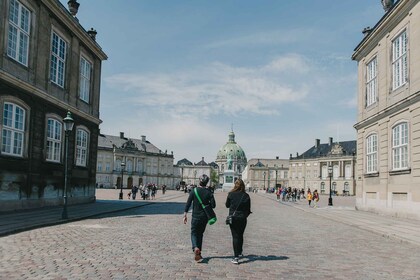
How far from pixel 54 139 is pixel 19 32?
265 inches

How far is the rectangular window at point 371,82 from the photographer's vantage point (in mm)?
28891

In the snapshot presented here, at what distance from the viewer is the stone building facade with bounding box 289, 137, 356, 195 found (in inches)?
4352

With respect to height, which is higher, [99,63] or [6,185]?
[99,63]

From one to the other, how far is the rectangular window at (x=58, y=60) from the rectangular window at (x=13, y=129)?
15.1ft

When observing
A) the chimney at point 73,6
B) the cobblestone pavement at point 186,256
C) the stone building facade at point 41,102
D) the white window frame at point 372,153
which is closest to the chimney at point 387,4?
the white window frame at point 372,153

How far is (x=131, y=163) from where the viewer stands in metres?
123

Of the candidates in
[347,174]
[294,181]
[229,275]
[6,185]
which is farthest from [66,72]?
[294,181]

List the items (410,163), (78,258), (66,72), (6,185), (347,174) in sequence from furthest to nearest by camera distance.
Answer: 1. (347,174)
2. (66,72)
3. (410,163)
4. (6,185)
5. (78,258)

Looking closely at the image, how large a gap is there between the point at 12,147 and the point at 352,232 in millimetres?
16194

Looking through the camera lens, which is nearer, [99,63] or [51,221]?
[51,221]

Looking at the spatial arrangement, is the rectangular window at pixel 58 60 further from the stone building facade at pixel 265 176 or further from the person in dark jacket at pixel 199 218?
the stone building facade at pixel 265 176

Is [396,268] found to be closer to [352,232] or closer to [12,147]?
[352,232]

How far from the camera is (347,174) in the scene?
365ft

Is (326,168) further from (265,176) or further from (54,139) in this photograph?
(54,139)
